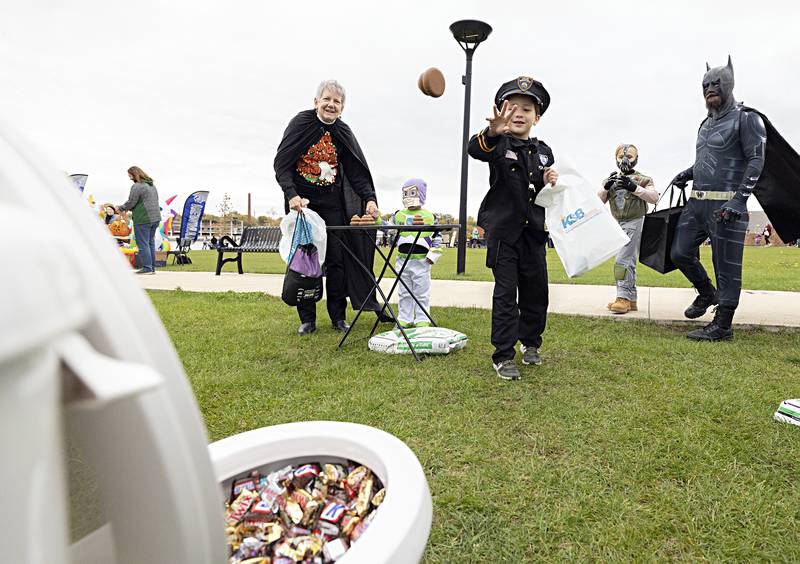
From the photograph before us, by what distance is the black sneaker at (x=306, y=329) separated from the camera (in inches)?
145

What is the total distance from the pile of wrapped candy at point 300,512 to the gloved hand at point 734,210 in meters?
3.27

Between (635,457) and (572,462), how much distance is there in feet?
0.74


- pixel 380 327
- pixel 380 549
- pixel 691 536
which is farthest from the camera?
pixel 380 327

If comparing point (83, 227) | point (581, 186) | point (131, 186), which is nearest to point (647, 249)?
point (581, 186)

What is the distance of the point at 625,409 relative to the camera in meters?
2.16

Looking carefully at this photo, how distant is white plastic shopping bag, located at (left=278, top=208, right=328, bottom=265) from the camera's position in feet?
10.7

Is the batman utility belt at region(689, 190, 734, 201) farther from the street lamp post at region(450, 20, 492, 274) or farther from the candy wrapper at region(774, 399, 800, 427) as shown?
the street lamp post at region(450, 20, 492, 274)

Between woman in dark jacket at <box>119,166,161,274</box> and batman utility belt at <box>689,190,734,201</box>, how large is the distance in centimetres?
767

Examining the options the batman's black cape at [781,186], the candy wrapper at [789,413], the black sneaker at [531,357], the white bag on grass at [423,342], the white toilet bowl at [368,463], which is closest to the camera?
the white toilet bowl at [368,463]

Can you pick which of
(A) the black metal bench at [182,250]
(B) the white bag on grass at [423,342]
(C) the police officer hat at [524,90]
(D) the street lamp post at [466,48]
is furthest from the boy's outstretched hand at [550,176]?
(A) the black metal bench at [182,250]

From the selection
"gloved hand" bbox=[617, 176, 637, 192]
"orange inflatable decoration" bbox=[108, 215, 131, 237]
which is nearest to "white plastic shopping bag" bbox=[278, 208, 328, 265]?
"gloved hand" bbox=[617, 176, 637, 192]

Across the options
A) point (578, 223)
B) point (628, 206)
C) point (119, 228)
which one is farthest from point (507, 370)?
point (119, 228)

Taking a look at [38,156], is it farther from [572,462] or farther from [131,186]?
[131,186]

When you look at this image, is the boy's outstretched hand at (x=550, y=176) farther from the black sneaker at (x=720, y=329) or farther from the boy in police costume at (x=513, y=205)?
the black sneaker at (x=720, y=329)
